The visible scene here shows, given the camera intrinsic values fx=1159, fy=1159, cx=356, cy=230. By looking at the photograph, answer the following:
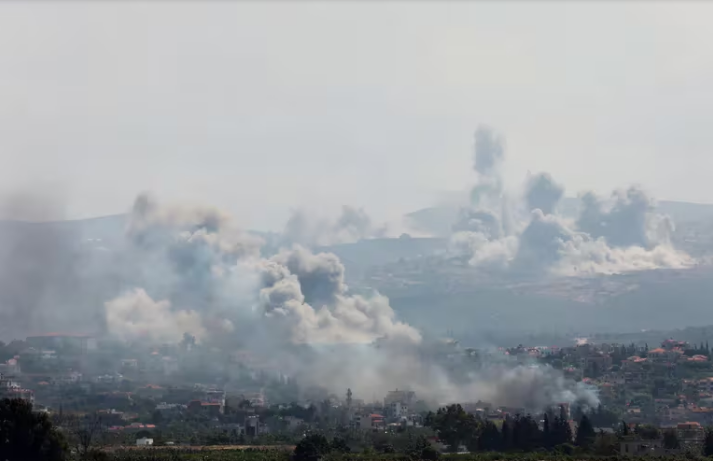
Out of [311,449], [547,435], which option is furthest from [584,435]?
[311,449]

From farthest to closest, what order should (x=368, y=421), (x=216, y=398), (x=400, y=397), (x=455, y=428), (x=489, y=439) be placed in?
(x=216, y=398)
(x=400, y=397)
(x=368, y=421)
(x=455, y=428)
(x=489, y=439)

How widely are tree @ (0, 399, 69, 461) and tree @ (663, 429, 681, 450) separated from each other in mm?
39717

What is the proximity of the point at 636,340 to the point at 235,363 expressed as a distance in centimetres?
7509

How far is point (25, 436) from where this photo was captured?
181 ft

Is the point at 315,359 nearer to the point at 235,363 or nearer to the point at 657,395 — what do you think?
the point at 235,363

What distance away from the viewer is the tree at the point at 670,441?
75750 millimetres

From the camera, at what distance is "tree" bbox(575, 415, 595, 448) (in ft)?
252

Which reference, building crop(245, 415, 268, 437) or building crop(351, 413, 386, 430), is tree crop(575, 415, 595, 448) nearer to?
building crop(351, 413, 386, 430)

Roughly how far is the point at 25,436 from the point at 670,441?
141 feet

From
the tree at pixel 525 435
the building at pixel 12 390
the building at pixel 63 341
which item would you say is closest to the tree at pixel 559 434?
the tree at pixel 525 435

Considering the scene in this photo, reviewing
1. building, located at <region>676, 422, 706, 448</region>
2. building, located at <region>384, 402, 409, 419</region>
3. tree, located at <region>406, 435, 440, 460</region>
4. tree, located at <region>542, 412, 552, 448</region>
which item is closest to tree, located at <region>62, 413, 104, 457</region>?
tree, located at <region>406, 435, 440, 460</region>

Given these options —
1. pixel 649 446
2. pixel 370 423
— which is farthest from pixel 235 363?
pixel 649 446

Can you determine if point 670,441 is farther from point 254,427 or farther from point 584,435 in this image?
point 254,427

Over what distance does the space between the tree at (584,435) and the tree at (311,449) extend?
17857 mm
